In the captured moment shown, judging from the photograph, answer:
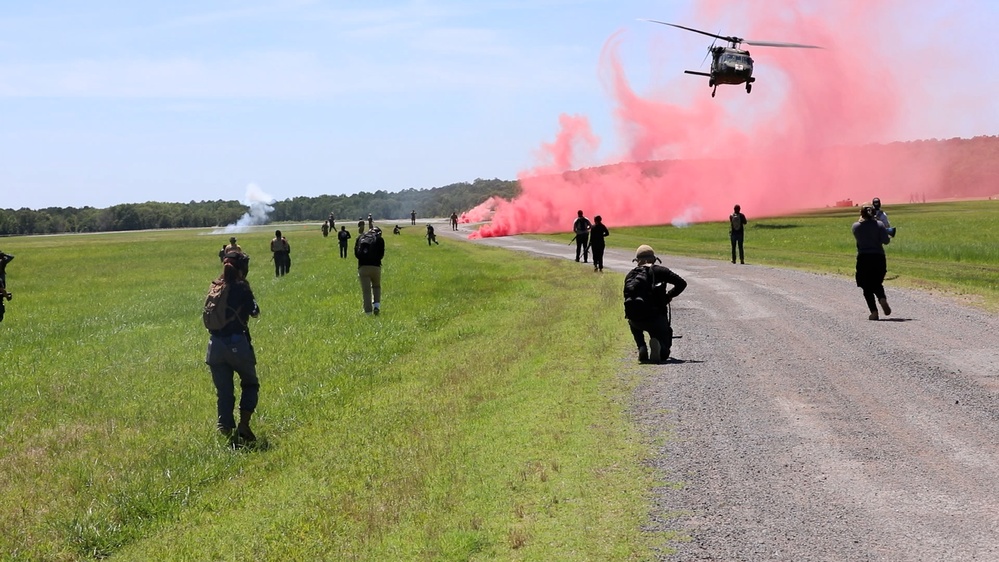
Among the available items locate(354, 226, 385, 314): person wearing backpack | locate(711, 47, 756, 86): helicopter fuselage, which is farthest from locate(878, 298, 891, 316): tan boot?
locate(711, 47, 756, 86): helicopter fuselage

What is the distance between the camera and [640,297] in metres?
14.6

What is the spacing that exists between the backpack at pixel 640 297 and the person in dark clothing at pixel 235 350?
209 inches

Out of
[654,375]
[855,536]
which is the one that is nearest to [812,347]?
[654,375]

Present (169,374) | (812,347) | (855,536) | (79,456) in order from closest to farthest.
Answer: (855,536) → (79,456) → (812,347) → (169,374)

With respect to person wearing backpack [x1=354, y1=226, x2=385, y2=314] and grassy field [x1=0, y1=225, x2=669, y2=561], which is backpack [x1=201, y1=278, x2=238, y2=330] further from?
person wearing backpack [x1=354, y1=226, x2=385, y2=314]

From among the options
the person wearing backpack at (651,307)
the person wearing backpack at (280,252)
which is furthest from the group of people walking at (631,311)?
the person wearing backpack at (280,252)

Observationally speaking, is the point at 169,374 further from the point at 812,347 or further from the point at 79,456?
the point at 812,347

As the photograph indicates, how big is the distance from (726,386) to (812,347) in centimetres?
345

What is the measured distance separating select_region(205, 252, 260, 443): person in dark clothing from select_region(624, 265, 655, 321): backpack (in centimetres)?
530

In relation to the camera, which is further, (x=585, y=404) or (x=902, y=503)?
(x=585, y=404)

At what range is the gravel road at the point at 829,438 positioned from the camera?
278 inches

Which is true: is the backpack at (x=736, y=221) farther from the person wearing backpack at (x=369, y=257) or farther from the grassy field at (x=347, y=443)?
the person wearing backpack at (x=369, y=257)

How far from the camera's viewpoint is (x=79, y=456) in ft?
43.1

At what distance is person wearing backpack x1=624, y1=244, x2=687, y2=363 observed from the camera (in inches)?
572
